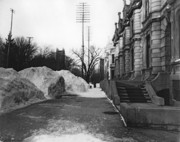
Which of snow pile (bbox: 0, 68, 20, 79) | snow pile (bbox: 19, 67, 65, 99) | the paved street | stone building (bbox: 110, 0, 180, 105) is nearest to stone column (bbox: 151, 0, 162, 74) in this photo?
stone building (bbox: 110, 0, 180, 105)

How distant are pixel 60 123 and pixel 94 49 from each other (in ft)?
113

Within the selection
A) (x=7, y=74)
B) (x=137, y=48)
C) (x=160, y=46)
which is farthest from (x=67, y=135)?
(x=137, y=48)

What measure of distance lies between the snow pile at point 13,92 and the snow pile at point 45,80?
2.53 metres

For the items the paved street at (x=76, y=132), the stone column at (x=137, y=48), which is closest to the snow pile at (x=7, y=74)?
the paved street at (x=76, y=132)

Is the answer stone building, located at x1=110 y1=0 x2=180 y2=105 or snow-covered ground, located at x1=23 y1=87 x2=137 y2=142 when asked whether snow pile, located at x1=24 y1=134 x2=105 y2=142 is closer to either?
snow-covered ground, located at x1=23 y1=87 x2=137 y2=142

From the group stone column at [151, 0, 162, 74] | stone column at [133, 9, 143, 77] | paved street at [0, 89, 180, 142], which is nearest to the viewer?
paved street at [0, 89, 180, 142]

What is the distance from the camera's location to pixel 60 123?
620cm

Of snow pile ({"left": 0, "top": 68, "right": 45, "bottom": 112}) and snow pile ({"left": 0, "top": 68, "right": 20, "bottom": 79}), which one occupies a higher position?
snow pile ({"left": 0, "top": 68, "right": 20, "bottom": 79})

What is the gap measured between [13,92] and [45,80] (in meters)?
5.59

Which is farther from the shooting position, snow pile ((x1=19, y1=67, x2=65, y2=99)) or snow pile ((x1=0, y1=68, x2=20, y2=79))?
snow pile ((x1=19, y1=67, x2=65, y2=99))

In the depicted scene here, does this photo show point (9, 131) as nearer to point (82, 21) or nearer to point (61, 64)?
point (82, 21)

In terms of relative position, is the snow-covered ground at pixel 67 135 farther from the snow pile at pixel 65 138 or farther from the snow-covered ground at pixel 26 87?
the snow-covered ground at pixel 26 87

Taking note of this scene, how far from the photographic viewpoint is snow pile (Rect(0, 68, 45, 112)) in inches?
346

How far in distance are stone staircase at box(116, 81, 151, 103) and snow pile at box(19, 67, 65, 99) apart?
5761 mm
